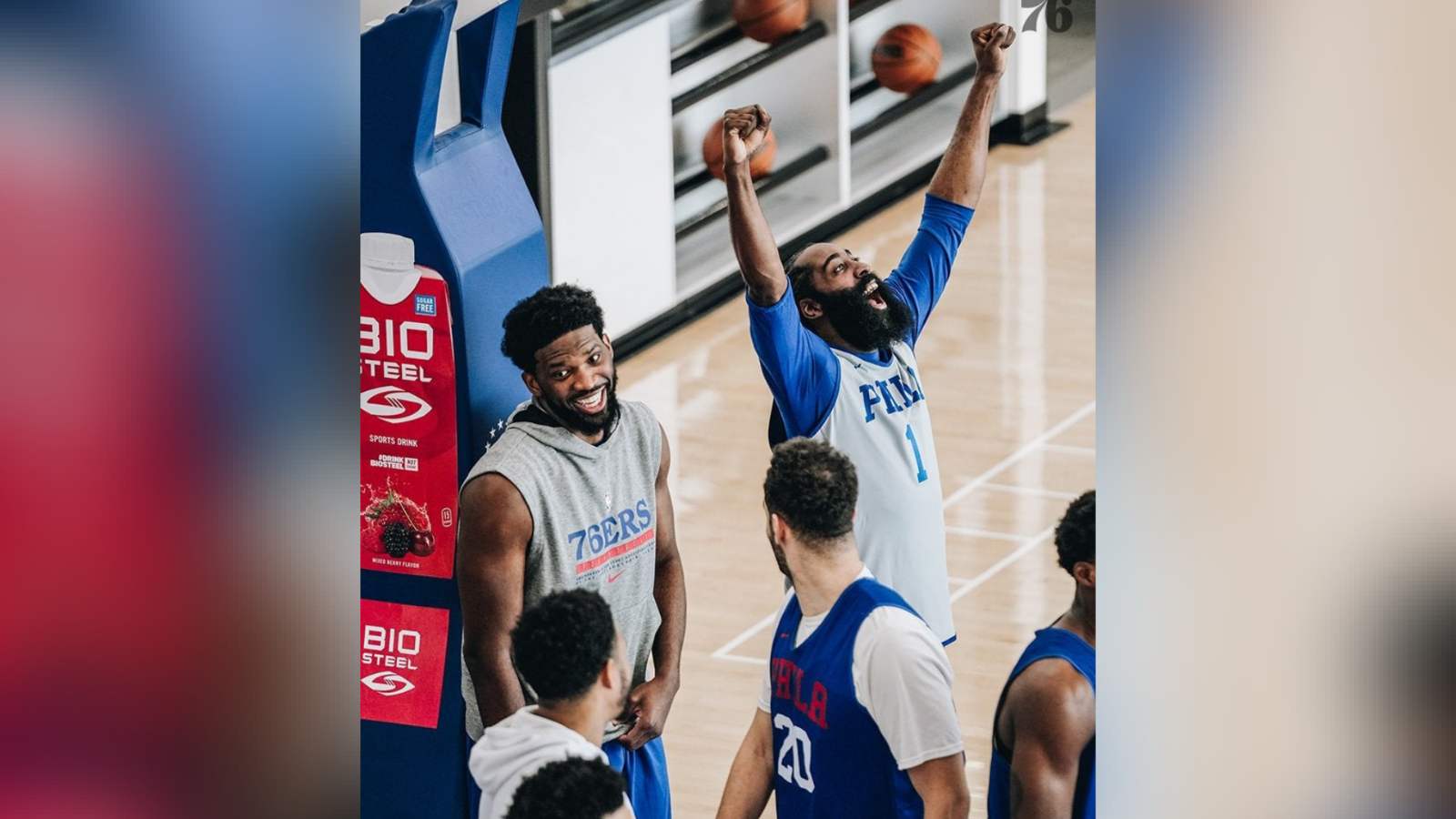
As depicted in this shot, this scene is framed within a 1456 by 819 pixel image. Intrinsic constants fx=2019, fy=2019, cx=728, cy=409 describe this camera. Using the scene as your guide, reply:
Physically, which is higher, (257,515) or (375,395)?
(257,515)

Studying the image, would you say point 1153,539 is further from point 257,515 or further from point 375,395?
point 375,395

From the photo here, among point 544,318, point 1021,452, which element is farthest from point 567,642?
point 1021,452

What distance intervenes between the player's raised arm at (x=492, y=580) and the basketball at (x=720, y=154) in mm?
2202

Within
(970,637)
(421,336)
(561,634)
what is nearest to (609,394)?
(421,336)

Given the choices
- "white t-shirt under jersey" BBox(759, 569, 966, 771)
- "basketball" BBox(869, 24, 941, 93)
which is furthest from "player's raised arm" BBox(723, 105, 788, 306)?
"basketball" BBox(869, 24, 941, 93)

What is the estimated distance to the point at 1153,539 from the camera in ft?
5.98

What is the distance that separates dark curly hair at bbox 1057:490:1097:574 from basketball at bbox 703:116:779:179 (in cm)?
241

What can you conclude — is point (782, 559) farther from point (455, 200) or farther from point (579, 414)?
point (455, 200)

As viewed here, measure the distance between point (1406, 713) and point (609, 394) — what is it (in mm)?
1370

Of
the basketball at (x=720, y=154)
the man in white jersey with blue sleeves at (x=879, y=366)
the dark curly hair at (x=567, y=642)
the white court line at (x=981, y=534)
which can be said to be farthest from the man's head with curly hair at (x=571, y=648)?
the white court line at (x=981, y=534)

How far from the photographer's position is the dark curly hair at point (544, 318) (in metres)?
2.72

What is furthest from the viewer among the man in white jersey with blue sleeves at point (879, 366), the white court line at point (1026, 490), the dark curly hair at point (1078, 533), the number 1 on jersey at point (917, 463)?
the white court line at point (1026, 490)

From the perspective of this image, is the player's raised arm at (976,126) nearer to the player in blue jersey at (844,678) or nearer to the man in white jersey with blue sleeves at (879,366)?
the man in white jersey with blue sleeves at (879,366)

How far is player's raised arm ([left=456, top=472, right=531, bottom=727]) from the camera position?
9.00 feet
